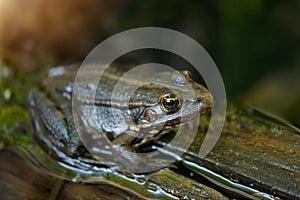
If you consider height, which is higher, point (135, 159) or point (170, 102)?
point (170, 102)

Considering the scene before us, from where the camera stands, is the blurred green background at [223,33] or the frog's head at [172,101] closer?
the frog's head at [172,101]

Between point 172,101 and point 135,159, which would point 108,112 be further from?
point 172,101

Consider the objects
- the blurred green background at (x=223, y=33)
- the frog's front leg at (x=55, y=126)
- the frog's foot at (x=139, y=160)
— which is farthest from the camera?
the blurred green background at (x=223, y=33)

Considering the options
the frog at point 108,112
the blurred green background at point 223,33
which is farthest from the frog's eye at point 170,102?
the blurred green background at point 223,33

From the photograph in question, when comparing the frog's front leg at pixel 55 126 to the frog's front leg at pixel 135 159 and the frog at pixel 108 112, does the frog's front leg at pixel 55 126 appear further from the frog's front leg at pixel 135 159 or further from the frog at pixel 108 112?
the frog's front leg at pixel 135 159

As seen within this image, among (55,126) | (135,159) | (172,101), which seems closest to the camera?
(172,101)

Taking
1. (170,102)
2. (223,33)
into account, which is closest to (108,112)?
(170,102)

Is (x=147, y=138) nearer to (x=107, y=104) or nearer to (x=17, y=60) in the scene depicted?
(x=107, y=104)

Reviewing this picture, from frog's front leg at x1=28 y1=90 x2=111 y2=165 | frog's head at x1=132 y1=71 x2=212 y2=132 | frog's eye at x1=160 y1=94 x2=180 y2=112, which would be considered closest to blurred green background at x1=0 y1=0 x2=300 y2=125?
frog's front leg at x1=28 y1=90 x2=111 y2=165
